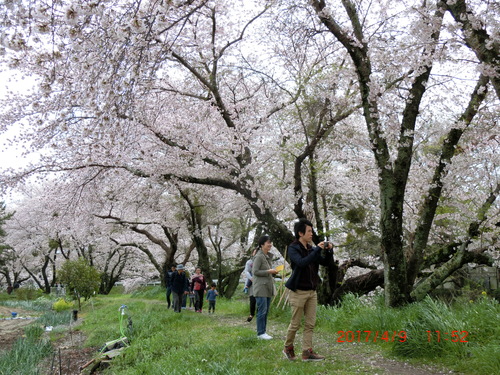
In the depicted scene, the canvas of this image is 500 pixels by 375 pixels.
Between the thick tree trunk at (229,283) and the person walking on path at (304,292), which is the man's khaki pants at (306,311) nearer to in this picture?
the person walking on path at (304,292)

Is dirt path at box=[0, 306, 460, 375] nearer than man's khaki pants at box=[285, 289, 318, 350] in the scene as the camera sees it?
Yes

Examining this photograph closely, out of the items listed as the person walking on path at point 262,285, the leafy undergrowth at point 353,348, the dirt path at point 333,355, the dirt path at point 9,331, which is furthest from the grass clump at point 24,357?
the person walking on path at point 262,285

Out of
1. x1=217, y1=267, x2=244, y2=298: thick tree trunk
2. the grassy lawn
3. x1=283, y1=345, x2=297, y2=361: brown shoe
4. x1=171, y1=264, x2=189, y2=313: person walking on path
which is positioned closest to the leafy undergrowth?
the grassy lawn

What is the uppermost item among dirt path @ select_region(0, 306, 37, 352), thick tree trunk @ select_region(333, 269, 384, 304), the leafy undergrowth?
thick tree trunk @ select_region(333, 269, 384, 304)

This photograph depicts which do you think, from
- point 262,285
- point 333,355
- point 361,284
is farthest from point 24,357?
point 361,284

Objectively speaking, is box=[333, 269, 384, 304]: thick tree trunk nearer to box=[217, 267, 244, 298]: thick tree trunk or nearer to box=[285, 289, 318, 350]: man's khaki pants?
box=[285, 289, 318, 350]: man's khaki pants

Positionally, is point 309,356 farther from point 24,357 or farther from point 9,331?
point 9,331

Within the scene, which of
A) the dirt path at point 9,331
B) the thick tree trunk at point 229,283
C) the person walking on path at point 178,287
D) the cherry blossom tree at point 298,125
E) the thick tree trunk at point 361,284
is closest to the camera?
the cherry blossom tree at point 298,125

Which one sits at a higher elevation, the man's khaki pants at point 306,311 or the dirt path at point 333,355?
the man's khaki pants at point 306,311

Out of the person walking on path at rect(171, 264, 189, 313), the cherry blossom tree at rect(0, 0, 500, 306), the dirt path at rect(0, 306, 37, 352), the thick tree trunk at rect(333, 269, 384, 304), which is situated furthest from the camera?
the person walking on path at rect(171, 264, 189, 313)

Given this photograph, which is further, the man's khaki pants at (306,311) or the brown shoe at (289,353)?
the brown shoe at (289,353)

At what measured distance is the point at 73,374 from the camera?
244 inches

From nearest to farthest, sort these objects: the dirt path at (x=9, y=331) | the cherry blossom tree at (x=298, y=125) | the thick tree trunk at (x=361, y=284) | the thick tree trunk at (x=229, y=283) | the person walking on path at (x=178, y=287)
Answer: the cherry blossom tree at (x=298, y=125) < the thick tree trunk at (x=361, y=284) < the dirt path at (x=9, y=331) < the person walking on path at (x=178, y=287) < the thick tree trunk at (x=229, y=283)

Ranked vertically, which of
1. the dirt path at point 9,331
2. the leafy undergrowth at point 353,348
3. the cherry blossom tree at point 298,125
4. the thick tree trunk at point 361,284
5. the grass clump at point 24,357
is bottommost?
the dirt path at point 9,331
